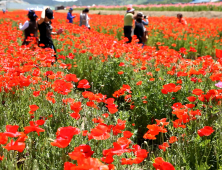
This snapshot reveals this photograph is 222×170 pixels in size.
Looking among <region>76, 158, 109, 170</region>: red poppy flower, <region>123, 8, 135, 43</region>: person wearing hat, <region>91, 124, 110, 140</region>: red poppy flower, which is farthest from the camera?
<region>123, 8, 135, 43</region>: person wearing hat

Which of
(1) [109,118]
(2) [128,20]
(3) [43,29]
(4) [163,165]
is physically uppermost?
(2) [128,20]

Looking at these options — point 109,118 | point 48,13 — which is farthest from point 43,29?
point 109,118

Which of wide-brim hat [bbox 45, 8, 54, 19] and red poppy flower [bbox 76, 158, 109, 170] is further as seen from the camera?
wide-brim hat [bbox 45, 8, 54, 19]

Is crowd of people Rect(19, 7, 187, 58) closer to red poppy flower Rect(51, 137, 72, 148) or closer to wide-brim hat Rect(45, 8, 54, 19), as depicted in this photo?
wide-brim hat Rect(45, 8, 54, 19)

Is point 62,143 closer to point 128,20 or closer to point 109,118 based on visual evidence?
point 109,118

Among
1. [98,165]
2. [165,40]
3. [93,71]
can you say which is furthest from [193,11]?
[98,165]

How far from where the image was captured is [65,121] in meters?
2.57

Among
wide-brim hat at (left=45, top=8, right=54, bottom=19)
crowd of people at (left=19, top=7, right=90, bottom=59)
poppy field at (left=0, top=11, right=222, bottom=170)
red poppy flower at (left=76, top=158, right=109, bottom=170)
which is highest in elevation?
wide-brim hat at (left=45, top=8, right=54, bottom=19)

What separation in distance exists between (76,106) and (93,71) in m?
3.10

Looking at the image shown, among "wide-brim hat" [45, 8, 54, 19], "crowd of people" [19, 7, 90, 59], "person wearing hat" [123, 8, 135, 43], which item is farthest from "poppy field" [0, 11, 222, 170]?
"person wearing hat" [123, 8, 135, 43]

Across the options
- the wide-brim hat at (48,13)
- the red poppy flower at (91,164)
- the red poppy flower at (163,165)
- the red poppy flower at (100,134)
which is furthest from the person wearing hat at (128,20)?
the red poppy flower at (91,164)

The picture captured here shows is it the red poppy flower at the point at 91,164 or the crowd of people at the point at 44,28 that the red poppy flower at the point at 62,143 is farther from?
the crowd of people at the point at 44,28

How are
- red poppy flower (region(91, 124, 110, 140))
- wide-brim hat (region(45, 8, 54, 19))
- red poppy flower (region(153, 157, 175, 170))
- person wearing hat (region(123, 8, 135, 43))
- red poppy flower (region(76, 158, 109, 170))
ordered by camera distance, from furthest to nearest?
person wearing hat (region(123, 8, 135, 43))
wide-brim hat (region(45, 8, 54, 19))
red poppy flower (region(91, 124, 110, 140))
red poppy flower (region(153, 157, 175, 170))
red poppy flower (region(76, 158, 109, 170))

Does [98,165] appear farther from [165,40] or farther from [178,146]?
[165,40]
